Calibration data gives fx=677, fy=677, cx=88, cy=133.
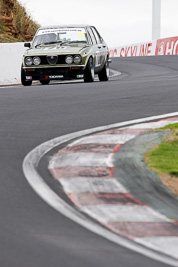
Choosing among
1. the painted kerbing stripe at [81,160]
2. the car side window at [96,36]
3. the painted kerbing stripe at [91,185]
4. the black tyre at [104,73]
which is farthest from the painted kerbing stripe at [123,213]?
the car side window at [96,36]

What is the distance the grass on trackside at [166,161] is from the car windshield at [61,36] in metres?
10.1

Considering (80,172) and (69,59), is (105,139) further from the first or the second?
(69,59)

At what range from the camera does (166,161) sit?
6410 mm

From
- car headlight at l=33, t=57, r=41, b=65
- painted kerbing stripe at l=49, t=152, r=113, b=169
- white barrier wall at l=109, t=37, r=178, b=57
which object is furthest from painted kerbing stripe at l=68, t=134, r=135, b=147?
white barrier wall at l=109, t=37, r=178, b=57

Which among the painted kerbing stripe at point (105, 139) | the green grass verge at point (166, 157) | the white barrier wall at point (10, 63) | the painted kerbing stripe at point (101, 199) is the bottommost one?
the white barrier wall at point (10, 63)

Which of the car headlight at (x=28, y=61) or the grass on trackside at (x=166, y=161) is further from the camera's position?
the car headlight at (x=28, y=61)

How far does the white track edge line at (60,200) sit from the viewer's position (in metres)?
4.00

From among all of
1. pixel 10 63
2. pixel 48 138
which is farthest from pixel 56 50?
pixel 48 138

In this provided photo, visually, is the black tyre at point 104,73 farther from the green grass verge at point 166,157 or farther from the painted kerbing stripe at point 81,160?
the painted kerbing stripe at point 81,160

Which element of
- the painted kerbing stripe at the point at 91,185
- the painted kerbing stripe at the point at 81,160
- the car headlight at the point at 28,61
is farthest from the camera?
the car headlight at the point at 28,61

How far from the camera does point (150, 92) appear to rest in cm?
1361

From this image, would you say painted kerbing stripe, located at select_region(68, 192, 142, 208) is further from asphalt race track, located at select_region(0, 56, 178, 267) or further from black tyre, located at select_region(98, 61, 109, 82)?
black tyre, located at select_region(98, 61, 109, 82)

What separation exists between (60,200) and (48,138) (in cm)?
283

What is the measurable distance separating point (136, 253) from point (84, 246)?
1.03ft
